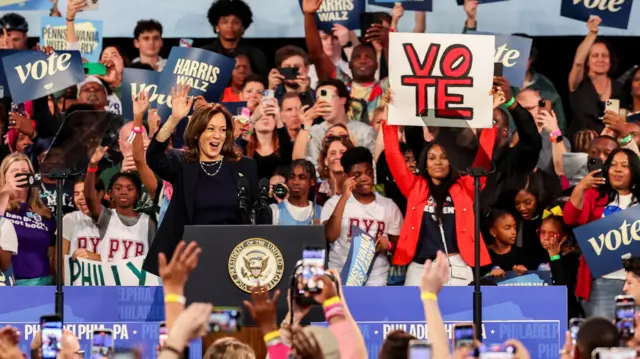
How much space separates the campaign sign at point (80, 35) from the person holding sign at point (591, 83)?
3.49m

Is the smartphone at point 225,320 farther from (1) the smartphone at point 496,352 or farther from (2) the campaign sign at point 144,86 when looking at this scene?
(2) the campaign sign at point 144,86

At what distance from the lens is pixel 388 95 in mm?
7277

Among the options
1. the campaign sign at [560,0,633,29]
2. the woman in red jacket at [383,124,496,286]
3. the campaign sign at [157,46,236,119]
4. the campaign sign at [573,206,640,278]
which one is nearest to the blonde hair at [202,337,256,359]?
the woman in red jacket at [383,124,496,286]

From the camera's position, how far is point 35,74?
8203 millimetres

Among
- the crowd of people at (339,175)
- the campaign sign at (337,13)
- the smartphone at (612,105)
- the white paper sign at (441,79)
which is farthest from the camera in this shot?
the campaign sign at (337,13)

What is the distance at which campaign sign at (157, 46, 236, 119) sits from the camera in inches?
318

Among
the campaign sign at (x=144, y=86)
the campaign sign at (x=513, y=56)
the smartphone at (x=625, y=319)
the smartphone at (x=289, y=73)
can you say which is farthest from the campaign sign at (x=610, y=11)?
the smartphone at (x=625, y=319)

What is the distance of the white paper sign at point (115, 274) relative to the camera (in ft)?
23.6

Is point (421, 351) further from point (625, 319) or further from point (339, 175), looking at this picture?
point (339, 175)

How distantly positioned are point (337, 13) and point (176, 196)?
3452mm

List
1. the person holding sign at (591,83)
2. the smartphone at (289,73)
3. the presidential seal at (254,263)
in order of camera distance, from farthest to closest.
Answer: the person holding sign at (591,83)
the smartphone at (289,73)
the presidential seal at (254,263)

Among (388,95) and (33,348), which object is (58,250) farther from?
(388,95)

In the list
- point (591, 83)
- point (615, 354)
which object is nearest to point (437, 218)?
point (591, 83)

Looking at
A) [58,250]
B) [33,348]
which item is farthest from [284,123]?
[33,348]
